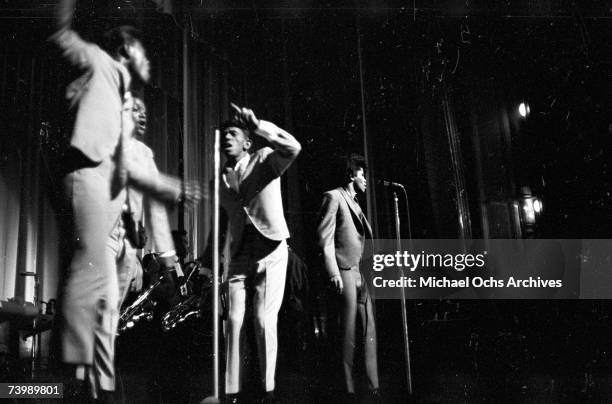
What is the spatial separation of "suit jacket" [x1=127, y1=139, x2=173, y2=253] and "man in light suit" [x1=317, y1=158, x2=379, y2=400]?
0.68m

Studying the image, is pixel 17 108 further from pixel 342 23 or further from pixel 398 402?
pixel 398 402

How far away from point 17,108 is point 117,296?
1.00 meters

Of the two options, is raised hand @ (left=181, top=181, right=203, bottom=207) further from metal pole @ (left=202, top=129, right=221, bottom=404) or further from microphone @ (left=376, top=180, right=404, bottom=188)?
microphone @ (left=376, top=180, right=404, bottom=188)

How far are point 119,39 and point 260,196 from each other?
0.99 meters

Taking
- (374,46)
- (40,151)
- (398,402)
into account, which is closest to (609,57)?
(374,46)

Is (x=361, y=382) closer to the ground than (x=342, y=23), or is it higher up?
closer to the ground

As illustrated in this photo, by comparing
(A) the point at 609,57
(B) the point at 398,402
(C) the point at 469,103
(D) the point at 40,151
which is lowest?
(B) the point at 398,402

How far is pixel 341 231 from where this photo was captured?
2.41m

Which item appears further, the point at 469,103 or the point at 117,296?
the point at 469,103

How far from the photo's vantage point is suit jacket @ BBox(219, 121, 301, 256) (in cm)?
235

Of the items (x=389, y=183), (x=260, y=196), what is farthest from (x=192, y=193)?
(x=389, y=183)

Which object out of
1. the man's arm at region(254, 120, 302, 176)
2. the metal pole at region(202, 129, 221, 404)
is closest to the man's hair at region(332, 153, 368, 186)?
the man's arm at region(254, 120, 302, 176)

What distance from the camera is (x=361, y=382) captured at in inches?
91.4

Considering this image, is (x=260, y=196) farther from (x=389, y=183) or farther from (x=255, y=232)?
(x=389, y=183)
